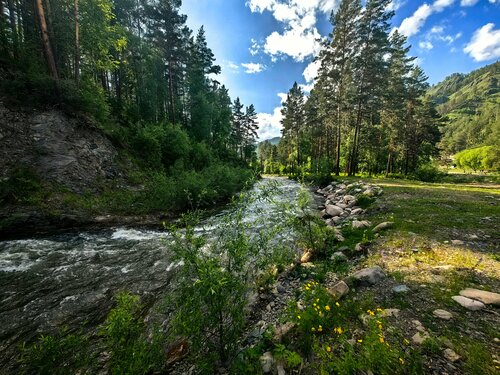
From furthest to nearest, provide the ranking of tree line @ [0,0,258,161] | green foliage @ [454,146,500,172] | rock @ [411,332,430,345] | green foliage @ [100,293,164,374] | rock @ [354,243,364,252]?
green foliage @ [454,146,500,172] < tree line @ [0,0,258,161] < rock @ [354,243,364,252] < rock @ [411,332,430,345] < green foliage @ [100,293,164,374]

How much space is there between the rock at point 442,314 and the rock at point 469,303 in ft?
1.27

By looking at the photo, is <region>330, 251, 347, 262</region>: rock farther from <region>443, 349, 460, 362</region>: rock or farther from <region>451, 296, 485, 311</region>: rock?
<region>443, 349, 460, 362</region>: rock

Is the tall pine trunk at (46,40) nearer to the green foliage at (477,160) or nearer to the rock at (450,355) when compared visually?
the rock at (450,355)

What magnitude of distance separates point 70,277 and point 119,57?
3013cm

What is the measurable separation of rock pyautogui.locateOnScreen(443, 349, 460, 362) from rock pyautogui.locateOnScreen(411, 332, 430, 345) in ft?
0.83

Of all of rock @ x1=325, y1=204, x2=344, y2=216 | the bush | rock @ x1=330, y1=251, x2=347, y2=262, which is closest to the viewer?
rock @ x1=330, y1=251, x2=347, y2=262

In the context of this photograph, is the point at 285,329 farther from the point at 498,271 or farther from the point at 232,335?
the point at 498,271

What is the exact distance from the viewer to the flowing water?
4.48 m

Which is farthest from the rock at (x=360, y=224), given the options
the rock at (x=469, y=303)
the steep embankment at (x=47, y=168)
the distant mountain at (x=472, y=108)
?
the distant mountain at (x=472, y=108)

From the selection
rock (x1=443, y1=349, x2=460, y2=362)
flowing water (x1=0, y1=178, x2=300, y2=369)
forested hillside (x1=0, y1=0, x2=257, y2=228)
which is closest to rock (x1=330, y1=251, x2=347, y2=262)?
flowing water (x1=0, y1=178, x2=300, y2=369)

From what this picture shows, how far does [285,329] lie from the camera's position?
11.8 feet

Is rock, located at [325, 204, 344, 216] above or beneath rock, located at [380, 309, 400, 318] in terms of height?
beneath

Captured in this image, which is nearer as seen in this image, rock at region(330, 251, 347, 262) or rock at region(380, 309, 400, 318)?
rock at region(380, 309, 400, 318)

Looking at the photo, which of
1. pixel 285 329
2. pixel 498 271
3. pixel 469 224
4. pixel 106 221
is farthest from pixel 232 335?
pixel 106 221
